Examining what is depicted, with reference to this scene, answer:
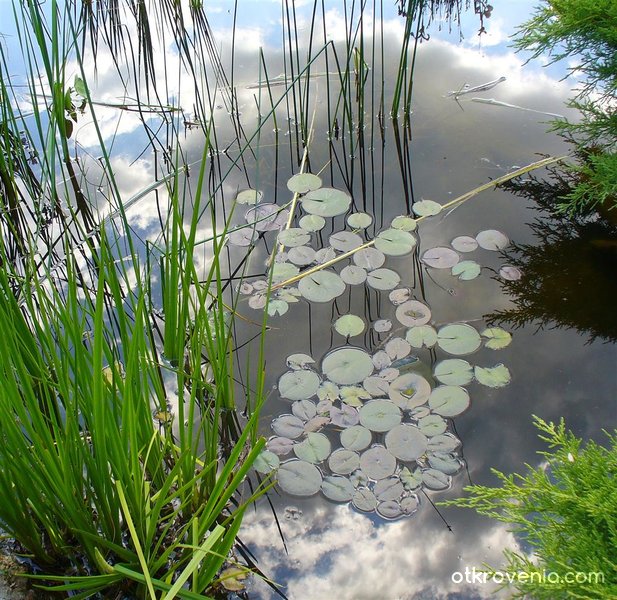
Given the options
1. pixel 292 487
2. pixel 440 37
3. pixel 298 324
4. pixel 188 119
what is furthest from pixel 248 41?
pixel 292 487

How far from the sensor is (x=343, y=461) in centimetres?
142

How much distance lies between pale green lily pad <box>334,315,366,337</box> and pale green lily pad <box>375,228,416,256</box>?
0.31 m

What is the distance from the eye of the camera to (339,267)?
1948 millimetres

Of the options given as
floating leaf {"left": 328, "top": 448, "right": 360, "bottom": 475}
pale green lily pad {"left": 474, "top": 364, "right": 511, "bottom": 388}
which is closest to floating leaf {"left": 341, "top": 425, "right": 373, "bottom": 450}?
floating leaf {"left": 328, "top": 448, "right": 360, "bottom": 475}

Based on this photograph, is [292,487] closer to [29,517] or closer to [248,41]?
[29,517]

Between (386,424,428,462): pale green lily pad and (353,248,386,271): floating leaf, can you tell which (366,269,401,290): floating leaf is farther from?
(386,424,428,462): pale green lily pad

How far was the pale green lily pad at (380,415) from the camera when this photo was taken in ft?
4.87

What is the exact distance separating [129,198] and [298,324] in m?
0.92

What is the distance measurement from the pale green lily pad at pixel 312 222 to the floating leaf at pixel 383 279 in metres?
0.29

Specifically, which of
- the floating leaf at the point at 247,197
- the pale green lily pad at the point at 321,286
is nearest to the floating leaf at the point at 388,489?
the pale green lily pad at the point at 321,286

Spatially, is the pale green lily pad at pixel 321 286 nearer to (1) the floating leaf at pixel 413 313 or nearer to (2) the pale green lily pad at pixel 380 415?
(1) the floating leaf at pixel 413 313

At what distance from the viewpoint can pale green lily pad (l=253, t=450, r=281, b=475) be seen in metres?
1.43

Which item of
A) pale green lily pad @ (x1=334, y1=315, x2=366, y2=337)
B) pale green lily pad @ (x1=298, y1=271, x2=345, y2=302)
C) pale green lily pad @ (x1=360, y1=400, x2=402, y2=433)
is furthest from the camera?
pale green lily pad @ (x1=298, y1=271, x2=345, y2=302)

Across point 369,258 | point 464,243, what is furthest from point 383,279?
point 464,243
